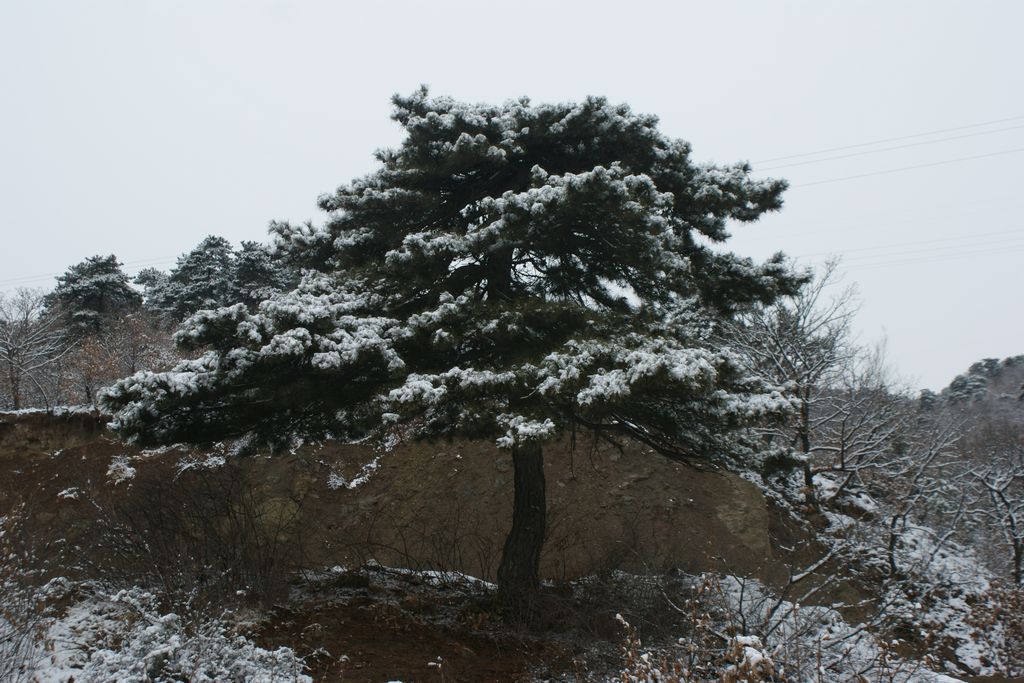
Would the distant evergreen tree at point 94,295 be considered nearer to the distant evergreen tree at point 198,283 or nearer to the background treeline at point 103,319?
the background treeline at point 103,319

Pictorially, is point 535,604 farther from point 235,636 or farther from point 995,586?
point 995,586

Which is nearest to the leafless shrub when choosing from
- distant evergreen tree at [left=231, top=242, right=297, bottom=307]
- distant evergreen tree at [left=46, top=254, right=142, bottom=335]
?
distant evergreen tree at [left=231, top=242, right=297, bottom=307]

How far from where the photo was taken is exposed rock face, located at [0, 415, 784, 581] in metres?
11.1

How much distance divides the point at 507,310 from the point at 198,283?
2661 cm

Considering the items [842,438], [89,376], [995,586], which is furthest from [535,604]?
[89,376]

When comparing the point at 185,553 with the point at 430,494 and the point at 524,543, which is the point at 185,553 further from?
the point at 430,494

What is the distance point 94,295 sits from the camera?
27391 millimetres

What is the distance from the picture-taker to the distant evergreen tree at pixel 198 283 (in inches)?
1093

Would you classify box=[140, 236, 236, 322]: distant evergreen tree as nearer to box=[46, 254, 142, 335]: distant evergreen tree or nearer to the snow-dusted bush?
box=[46, 254, 142, 335]: distant evergreen tree

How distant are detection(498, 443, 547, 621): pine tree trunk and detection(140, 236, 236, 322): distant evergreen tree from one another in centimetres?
2301

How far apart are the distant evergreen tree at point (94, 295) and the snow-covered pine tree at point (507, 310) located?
24486mm

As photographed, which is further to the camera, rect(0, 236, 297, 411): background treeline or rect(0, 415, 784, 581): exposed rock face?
rect(0, 236, 297, 411): background treeline

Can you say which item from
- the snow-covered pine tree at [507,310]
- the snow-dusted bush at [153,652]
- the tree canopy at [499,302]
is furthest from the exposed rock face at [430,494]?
the snow-dusted bush at [153,652]

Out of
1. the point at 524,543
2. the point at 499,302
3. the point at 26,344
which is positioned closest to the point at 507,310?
the point at 499,302
